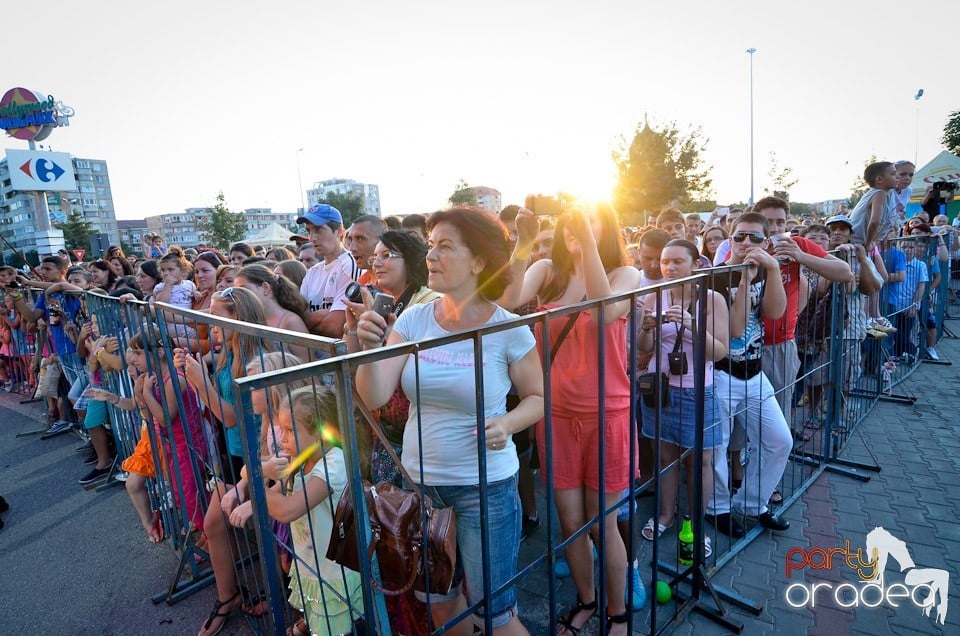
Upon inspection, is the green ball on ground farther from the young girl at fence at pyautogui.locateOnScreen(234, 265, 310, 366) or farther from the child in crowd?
the child in crowd

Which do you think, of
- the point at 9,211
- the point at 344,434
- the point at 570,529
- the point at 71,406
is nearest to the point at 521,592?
the point at 570,529

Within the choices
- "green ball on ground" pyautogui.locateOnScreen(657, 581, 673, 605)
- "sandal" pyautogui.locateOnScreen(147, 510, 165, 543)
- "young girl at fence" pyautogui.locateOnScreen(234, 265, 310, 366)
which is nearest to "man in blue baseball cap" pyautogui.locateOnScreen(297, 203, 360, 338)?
"young girl at fence" pyautogui.locateOnScreen(234, 265, 310, 366)

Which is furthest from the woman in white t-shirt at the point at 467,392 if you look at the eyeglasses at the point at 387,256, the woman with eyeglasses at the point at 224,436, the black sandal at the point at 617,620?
the woman with eyeglasses at the point at 224,436

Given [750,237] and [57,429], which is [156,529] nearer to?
[57,429]

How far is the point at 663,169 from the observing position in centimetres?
3209

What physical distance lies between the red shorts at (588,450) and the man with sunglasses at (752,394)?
1.04 m

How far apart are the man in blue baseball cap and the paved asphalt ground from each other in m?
1.90

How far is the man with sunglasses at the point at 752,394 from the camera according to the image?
3.15m

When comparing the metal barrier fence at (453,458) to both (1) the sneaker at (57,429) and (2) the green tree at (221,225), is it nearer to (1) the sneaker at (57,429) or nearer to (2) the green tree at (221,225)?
(1) the sneaker at (57,429)

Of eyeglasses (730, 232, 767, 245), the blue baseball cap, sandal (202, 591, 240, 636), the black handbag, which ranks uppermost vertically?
the blue baseball cap

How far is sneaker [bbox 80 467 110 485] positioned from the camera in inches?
192

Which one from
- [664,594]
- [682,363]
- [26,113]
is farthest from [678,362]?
[26,113]

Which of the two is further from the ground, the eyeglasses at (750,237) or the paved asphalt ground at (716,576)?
the eyeglasses at (750,237)

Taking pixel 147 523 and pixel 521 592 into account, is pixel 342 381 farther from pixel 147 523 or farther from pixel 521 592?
pixel 147 523
